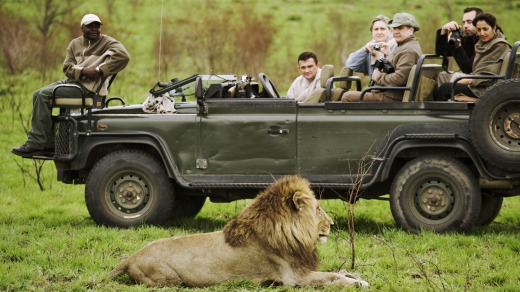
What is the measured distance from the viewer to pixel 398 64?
9.40 metres

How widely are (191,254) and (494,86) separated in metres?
3.39

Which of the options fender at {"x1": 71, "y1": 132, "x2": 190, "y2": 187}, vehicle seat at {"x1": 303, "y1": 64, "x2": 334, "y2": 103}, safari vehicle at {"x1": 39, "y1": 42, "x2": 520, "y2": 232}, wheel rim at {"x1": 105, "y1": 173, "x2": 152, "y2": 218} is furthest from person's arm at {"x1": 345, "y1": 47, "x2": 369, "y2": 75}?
wheel rim at {"x1": 105, "y1": 173, "x2": 152, "y2": 218}

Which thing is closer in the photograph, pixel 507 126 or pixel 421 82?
pixel 507 126

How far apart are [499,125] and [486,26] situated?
1049 mm

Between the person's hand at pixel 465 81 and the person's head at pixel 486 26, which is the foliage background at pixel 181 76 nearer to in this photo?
the person's hand at pixel 465 81

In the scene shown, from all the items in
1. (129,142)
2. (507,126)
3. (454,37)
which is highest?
(454,37)

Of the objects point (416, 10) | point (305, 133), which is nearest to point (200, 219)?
point (305, 133)

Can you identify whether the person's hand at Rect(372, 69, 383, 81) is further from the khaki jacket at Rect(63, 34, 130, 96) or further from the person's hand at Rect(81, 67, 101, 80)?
the person's hand at Rect(81, 67, 101, 80)

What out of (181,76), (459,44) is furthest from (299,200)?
(181,76)

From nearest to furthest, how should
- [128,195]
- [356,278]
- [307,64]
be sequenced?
[356,278] → [128,195] → [307,64]

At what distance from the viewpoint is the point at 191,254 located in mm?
6895

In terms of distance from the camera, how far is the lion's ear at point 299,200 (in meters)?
6.82

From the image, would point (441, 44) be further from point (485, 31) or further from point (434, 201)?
point (434, 201)

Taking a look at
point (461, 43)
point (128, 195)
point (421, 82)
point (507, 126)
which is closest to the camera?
point (507, 126)
